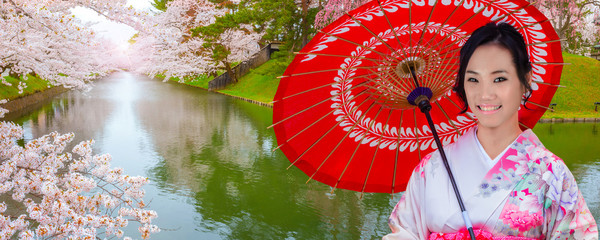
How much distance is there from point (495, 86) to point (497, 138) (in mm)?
211

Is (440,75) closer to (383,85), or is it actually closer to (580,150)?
(383,85)

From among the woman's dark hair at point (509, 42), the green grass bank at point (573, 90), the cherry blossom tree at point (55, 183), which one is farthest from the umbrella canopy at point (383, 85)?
the green grass bank at point (573, 90)

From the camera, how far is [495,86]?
5.33ft

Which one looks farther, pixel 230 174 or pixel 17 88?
pixel 17 88

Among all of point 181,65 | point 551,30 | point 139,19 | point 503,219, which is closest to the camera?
point 503,219

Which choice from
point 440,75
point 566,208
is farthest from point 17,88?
point 566,208

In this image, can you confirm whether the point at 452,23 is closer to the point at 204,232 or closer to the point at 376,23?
the point at 376,23

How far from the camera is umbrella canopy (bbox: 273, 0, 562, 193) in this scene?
6.77 feet

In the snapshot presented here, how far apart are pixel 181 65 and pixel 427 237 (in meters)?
29.0

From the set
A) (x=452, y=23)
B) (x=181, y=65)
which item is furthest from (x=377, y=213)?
(x=181, y=65)

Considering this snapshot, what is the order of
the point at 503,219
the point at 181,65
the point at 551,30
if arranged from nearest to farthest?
the point at 503,219, the point at 551,30, the point at 181,65

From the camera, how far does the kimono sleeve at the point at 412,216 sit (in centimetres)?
179

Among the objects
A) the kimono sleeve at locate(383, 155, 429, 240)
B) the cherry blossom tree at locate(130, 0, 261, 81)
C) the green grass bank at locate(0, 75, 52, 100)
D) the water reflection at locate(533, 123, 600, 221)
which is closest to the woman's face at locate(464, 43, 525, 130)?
the kimono sleeve at locate(383, 155, 429, 240)

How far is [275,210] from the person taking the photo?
6000 millimetres
